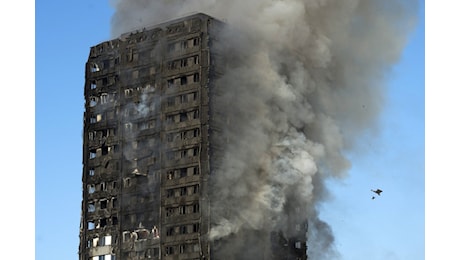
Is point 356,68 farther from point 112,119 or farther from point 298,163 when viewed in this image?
point 112,119

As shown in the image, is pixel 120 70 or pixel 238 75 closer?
pixel 238 75

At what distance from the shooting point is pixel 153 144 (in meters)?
158

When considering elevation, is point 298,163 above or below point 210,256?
above

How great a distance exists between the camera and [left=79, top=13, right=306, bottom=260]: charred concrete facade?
151 meters

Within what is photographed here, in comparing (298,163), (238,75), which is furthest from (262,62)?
(298,163)

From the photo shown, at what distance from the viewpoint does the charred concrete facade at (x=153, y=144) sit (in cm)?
15075

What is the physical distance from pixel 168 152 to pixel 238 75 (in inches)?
610

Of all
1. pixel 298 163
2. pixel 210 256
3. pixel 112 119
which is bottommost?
pixel 210 256

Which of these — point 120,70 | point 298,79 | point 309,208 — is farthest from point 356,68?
point 120,70

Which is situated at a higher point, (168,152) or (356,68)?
(356,68)

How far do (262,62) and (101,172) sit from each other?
3254 cm

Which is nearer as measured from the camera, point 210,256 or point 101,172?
point 210,256

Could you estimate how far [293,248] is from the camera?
156m

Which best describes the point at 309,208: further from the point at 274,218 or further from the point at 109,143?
the point at 109,143
